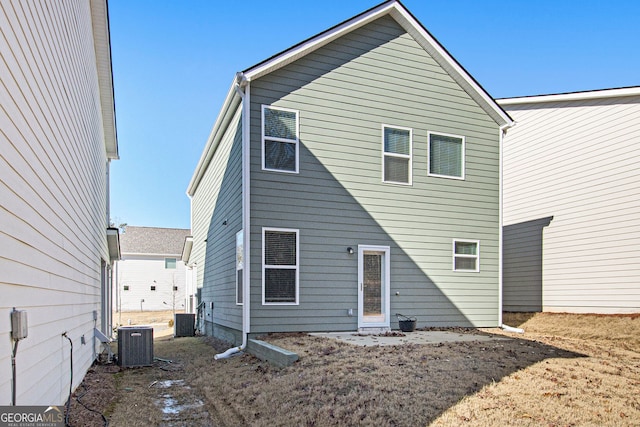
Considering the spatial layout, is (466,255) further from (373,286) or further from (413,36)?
A: (413,36)

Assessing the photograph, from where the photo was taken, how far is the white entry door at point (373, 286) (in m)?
10.0

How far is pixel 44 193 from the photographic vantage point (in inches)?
160

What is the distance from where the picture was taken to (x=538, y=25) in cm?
1399

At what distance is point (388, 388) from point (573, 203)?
9.35 metres

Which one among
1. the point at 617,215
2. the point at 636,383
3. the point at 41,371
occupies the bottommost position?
the point at 636,383

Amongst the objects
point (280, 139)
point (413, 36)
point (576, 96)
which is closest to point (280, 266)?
point (280, 139)

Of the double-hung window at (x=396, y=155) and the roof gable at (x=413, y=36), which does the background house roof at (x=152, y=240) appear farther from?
the roof gable at (x=413, y=36)

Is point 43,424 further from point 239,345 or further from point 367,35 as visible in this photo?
point 367,35

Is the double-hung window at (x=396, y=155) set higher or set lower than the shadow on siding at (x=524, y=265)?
higher

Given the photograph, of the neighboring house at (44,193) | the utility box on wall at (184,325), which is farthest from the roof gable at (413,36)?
the utility box on wall at (184,325)

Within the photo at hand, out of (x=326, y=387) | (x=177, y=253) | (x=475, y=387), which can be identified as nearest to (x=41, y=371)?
(x=326, y=387)

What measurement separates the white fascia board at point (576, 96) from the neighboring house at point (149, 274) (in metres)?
26.2

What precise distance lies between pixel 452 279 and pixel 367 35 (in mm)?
5945

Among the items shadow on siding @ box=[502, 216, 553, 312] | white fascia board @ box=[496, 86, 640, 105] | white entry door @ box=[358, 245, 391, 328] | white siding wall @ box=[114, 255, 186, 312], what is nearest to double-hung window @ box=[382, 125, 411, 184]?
white entry door @ box=[358, 245, 391, 328]
